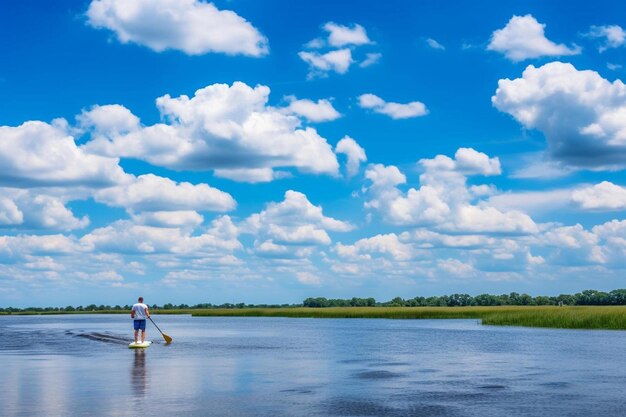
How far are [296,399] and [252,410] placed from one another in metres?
2.27

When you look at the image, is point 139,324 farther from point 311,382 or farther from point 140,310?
point 311,382

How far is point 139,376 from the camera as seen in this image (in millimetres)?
25484

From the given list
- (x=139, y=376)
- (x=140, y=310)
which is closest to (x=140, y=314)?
(x=140, y=310)

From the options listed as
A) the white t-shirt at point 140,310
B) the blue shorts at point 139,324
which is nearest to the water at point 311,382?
the blue shorts at point 139,324

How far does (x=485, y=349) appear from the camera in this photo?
42281mm

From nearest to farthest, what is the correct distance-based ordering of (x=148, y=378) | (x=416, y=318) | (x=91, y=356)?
(x=148, y=378)
(x=91, y=356)
(x=416, y=318)

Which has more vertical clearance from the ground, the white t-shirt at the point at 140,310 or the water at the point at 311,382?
the white t-shirt at the point at 140,310

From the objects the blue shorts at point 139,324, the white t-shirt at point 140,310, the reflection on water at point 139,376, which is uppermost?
the white t-shirt at point 140,310

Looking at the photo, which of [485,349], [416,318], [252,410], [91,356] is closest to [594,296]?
[416,318]

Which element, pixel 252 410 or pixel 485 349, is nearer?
pixel 252 410

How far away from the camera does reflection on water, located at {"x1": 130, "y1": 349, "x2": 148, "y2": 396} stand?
71.6ft

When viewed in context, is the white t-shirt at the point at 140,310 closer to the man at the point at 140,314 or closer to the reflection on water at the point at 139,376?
the man at the point at 140,314

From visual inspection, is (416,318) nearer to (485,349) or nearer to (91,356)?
(485,349)

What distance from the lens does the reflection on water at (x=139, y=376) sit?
71.6 feet
